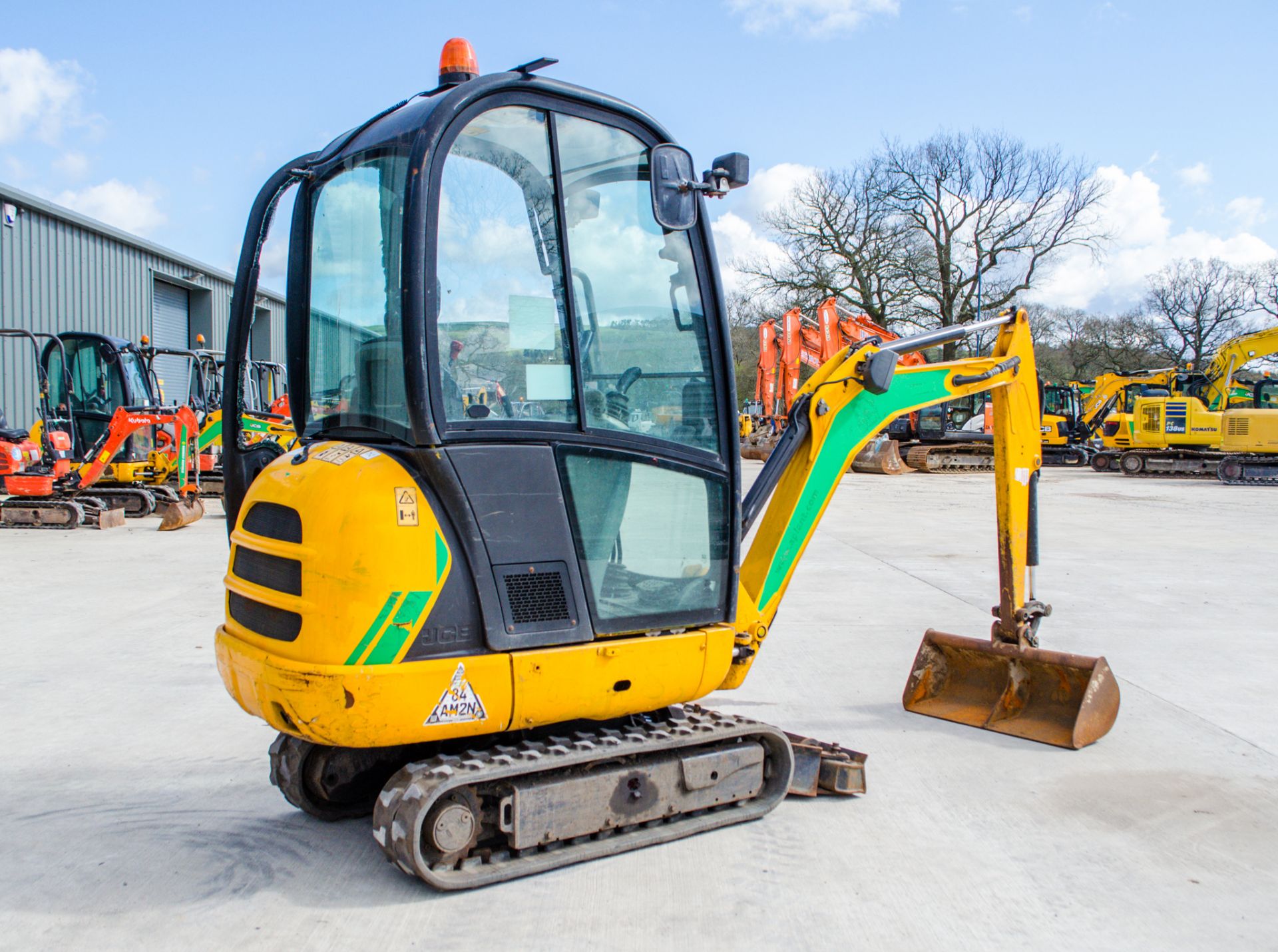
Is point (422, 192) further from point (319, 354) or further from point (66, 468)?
point (66, 468)

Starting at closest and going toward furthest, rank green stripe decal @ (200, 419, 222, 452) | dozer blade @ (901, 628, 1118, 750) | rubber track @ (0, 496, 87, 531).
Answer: dozer blade @ (901, 628, 1118, 750) < rubber track @ (0, 496, 87, 531) < green stripe decal @ (200, 419, 222, 452)

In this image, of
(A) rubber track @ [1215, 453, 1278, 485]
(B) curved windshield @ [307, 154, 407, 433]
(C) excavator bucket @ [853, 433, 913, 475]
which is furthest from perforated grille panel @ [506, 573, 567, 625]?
(C) excavator bucket @ [853, 433, 913, 475]

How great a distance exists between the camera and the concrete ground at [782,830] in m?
3.09

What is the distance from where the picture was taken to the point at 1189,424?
25156mm

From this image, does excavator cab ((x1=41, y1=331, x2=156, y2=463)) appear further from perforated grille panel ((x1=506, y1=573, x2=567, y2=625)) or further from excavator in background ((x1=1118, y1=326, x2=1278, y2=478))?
excavator in background ((x1=1118, y1=326, x2=1278, y2=478))

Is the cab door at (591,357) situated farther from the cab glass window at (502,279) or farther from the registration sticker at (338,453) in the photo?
the registration sticker at (338,453)

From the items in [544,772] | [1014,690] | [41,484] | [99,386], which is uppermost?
[99,386]

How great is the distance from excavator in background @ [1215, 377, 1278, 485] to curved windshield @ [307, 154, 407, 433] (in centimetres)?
2359

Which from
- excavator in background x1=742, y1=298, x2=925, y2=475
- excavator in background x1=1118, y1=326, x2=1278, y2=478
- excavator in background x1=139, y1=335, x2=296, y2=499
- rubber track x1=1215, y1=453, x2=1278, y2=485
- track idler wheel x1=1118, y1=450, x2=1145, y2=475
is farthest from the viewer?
track idler wheel x1=1118, y1=450, x2=1145, y2=475

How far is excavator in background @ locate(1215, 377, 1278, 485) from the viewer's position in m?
22.4

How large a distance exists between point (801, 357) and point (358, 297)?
21508mm

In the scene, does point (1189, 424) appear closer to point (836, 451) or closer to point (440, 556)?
point (836, 451)

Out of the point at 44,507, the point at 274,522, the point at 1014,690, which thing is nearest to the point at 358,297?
the point at 274,522

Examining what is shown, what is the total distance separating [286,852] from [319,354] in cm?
176
